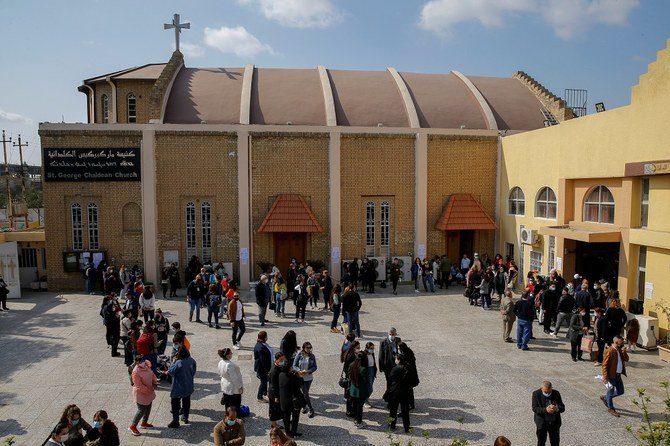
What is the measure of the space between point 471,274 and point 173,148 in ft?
42.3

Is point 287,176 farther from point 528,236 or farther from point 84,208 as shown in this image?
point 528,236

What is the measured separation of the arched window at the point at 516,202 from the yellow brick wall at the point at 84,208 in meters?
15.8

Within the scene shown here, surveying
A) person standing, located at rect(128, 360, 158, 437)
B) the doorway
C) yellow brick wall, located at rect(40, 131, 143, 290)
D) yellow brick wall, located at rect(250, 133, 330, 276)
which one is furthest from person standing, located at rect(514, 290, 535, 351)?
yellow brick wall, located at rect(40, 131, 143, 290)

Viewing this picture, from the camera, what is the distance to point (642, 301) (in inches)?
530

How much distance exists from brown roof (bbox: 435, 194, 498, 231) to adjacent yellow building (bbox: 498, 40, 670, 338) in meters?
1.14

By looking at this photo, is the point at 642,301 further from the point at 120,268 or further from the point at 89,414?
the point at 120,268

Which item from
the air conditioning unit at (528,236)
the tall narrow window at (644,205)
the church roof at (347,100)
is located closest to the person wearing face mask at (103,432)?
the tall narrow window at (644,205)

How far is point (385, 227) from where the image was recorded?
21.6m

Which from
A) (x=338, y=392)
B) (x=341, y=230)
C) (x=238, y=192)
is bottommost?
(x=338, y=392)

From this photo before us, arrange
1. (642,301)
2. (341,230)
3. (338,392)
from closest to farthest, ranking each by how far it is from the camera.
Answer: (338,392) → (642,301) → (341,230)

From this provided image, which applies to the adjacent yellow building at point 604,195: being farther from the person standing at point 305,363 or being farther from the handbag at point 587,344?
the person standing at point 305,363

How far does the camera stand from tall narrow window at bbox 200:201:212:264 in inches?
813

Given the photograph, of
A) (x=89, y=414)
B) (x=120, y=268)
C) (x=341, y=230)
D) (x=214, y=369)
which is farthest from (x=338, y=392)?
(x=120, y=268)

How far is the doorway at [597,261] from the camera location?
650 inches
